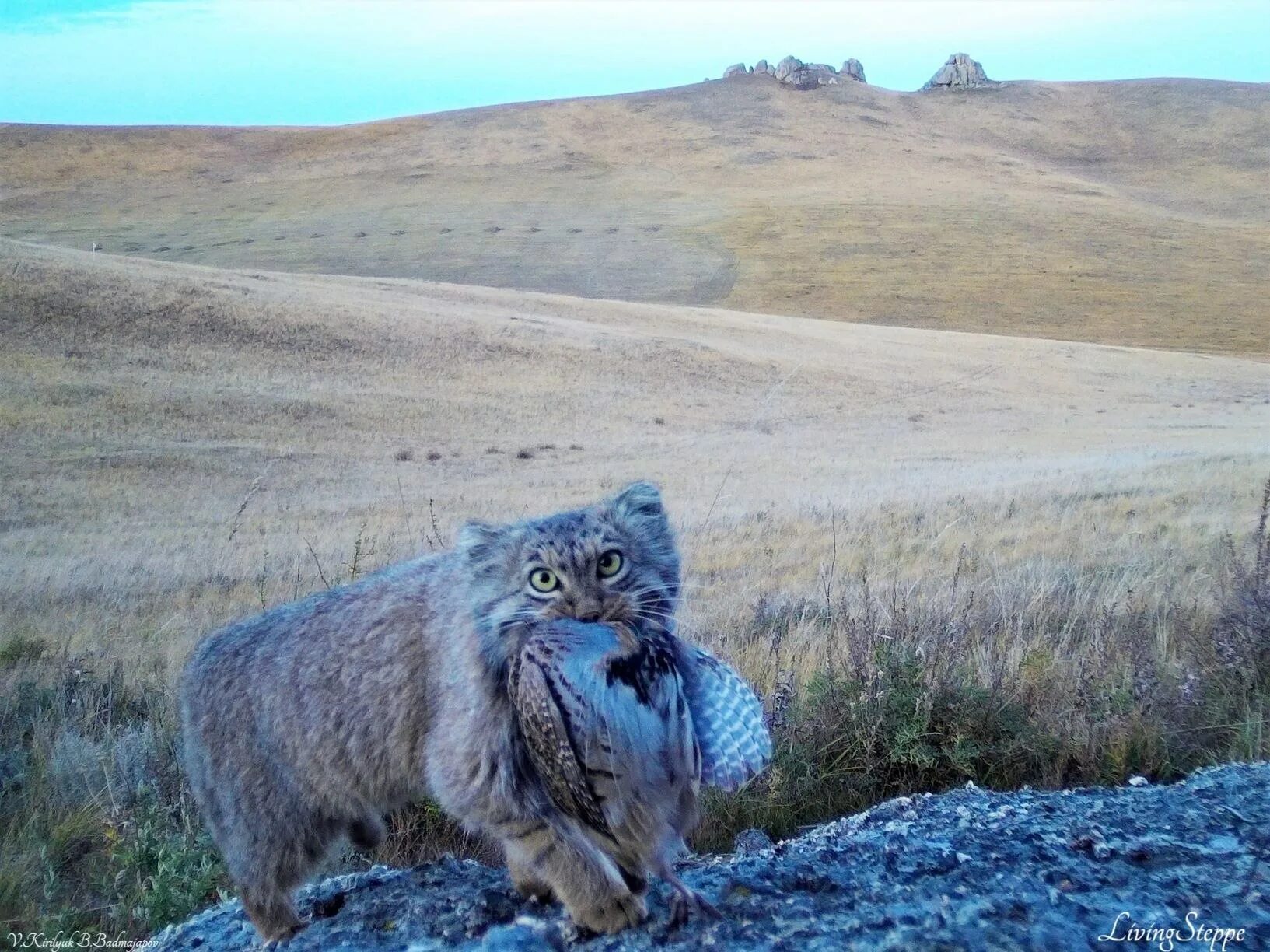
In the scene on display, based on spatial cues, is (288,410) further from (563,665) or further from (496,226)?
(496,226)

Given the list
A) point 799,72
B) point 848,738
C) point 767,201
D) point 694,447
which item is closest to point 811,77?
point 799,72

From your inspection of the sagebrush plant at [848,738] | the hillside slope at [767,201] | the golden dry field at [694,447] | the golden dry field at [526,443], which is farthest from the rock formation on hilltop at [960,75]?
the sagebrush plant at [848,738]

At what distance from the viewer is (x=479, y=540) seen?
10.7 feet

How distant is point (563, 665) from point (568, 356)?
31.8 metres

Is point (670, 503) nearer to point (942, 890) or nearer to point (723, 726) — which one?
point (942, 890)

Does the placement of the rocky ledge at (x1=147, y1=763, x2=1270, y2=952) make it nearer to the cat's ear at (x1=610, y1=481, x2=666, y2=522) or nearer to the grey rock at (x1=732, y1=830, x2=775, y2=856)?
the grey rock at (x1=732, y1=830, x2=775, y2=856)

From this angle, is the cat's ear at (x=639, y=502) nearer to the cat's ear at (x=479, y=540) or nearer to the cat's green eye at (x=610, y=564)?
the cat's green eye at (x=610, y=564)

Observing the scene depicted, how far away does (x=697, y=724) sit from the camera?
290 centimetres

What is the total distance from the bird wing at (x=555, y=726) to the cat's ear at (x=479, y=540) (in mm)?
503

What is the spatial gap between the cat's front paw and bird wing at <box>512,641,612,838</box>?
11.4 inches

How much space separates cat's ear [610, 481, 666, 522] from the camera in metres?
3.25

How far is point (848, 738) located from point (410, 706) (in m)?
2.43

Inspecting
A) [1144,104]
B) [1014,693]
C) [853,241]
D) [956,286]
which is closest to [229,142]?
[853,241]

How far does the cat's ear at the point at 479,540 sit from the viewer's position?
3225mm
